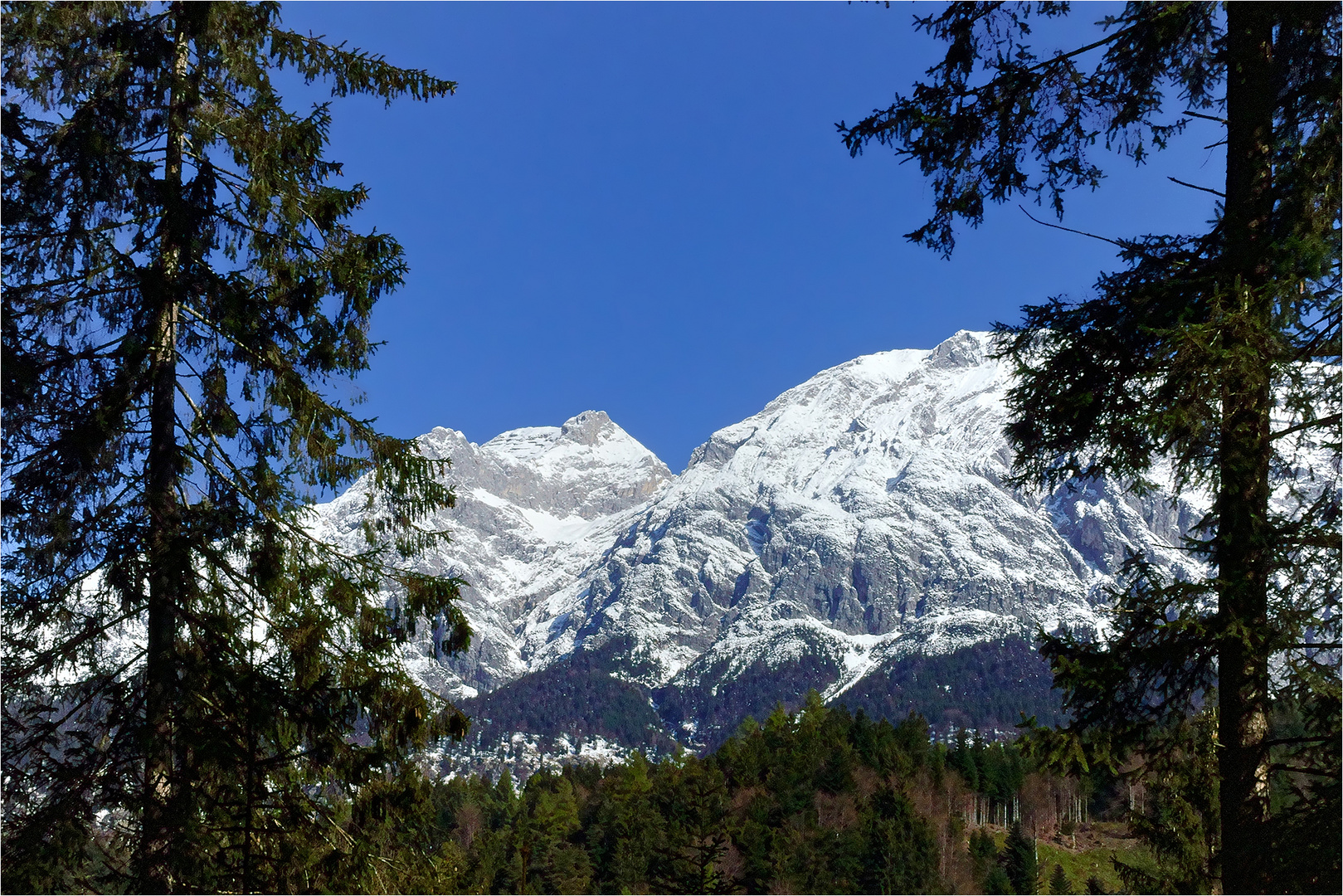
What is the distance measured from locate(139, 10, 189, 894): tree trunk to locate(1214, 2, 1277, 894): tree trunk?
739 centimetres

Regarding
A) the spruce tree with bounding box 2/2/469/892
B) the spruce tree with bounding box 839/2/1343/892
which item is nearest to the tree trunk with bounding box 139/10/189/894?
the spruce tree with bounding box 2/2/469/892

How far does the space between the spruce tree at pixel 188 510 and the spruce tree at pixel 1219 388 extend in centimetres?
520

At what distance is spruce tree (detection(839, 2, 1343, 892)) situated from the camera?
6.06 m

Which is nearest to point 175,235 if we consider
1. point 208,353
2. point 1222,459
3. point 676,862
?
point 208,353

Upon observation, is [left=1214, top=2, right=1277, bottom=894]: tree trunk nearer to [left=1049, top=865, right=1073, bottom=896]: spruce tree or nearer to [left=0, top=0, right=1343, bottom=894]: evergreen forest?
[left=0, top=0, right=1343, bottom=894]: evergreen forest

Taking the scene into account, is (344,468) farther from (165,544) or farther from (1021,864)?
(1021,864)

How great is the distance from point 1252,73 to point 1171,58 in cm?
76

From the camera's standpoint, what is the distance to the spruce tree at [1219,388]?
6.06m

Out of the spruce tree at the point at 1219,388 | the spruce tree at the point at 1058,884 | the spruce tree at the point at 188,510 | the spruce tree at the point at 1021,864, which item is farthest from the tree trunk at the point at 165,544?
the spruce tree at the point at 1021,864

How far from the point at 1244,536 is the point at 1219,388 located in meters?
0.93

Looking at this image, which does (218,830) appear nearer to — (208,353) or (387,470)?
(387,470)

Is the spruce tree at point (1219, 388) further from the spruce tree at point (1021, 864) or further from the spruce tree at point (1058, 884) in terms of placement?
the spruce tree at point (1021, 864)

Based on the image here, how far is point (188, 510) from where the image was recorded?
8312mm

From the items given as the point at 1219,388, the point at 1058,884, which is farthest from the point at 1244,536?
the point at 1058,884
